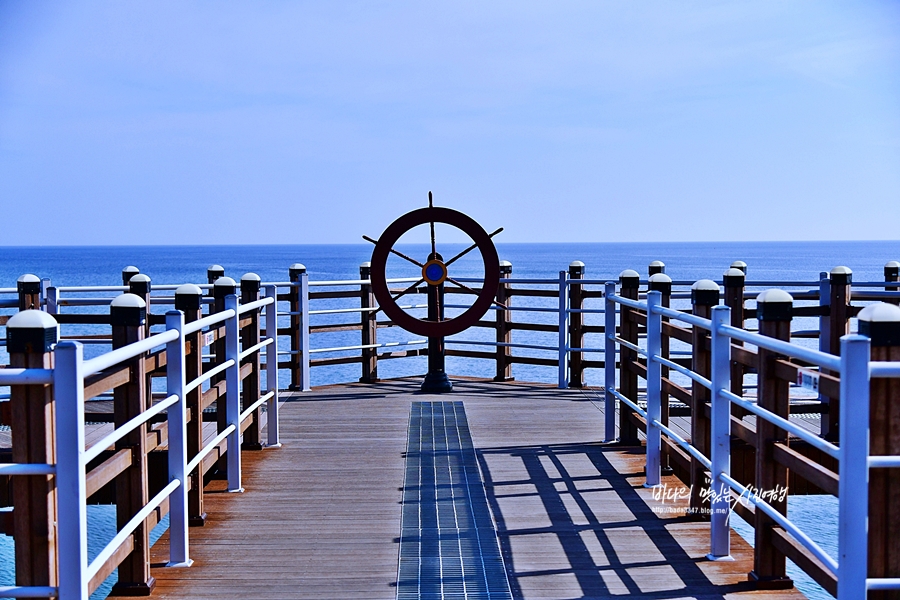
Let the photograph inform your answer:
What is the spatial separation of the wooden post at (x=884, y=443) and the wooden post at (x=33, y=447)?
88.0 inches

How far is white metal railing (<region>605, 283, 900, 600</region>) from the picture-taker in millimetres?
2387

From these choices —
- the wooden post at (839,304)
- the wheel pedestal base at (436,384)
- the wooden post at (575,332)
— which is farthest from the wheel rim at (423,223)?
the wooden post at (839,304)

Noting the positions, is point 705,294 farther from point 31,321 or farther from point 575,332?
point 575,332

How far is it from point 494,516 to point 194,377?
1533 mm

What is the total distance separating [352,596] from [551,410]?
13.2ft

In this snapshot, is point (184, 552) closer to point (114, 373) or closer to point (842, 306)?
point (114, 373)

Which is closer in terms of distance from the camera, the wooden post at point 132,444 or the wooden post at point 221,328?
the wooden post at point 132,444

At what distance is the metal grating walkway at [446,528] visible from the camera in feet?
11.1

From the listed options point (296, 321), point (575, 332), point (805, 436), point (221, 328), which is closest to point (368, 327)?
point (296, 321)

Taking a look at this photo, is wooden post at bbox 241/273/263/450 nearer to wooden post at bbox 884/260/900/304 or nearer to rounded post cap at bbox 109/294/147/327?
rounded post cap at bbox 109/294/147/327

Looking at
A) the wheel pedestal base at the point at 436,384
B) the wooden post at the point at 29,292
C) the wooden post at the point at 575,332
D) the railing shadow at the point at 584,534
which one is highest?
the wooden post at the point at 29,292

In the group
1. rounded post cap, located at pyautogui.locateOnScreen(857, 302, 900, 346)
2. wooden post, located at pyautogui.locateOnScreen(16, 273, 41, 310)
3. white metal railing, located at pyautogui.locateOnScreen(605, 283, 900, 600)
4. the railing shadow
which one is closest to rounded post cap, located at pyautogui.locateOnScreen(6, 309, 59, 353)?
the railing shadow

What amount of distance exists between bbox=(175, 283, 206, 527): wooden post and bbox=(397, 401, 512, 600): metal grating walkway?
3.12 ft

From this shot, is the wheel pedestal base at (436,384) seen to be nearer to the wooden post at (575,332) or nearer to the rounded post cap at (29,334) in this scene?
the wooden post at (575,332)
